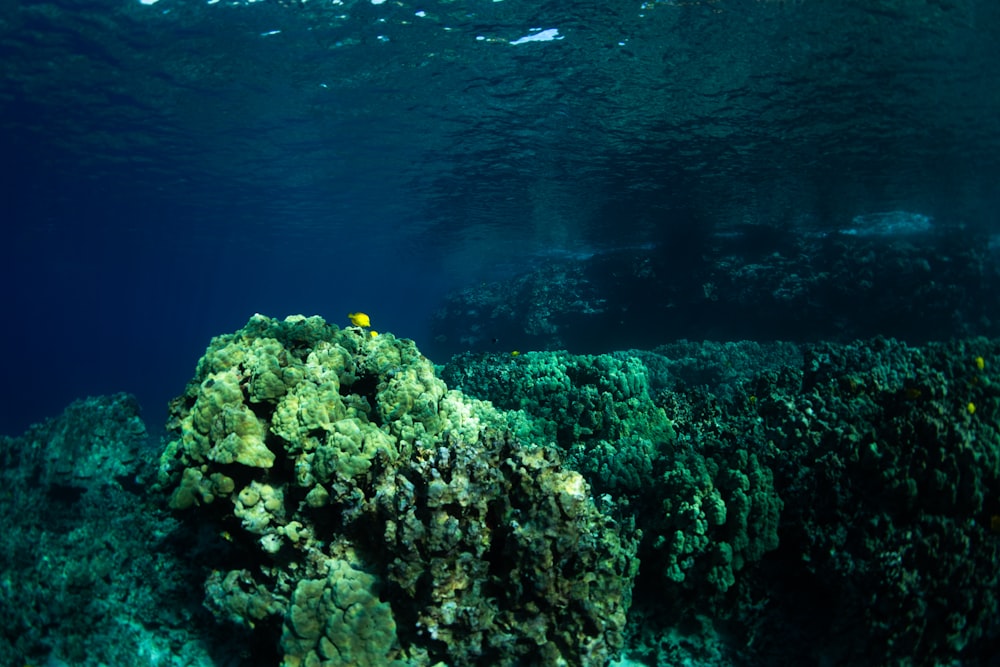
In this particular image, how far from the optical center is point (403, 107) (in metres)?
20.2

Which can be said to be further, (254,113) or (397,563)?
(254,113)

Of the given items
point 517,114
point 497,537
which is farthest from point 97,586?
point 517,114

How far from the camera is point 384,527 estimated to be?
13.4 feet

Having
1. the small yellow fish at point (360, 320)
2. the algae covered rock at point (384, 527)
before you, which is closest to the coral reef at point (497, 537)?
the algae covered rock at point (384, 527)

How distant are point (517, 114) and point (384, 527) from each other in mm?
18406

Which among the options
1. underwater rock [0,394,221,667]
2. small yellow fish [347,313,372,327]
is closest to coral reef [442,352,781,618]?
small yellow fish [347,313,372,327]

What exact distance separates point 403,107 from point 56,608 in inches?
746

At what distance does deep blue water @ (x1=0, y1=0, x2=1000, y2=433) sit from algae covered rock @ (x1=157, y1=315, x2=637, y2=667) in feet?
41.8

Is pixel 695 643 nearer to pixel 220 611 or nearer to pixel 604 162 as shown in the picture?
pixel 220 611

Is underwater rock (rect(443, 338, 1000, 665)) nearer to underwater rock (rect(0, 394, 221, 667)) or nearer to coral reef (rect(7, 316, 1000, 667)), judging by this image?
coral reef (rect(7, 316, 1000, 667))

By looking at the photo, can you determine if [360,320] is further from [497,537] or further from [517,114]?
[517,114]

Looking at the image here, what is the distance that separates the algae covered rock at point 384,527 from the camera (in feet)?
12.7

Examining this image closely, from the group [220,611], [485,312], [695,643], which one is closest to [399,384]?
[220,611]

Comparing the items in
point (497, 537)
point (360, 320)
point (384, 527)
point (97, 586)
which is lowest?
point (97, 586)
